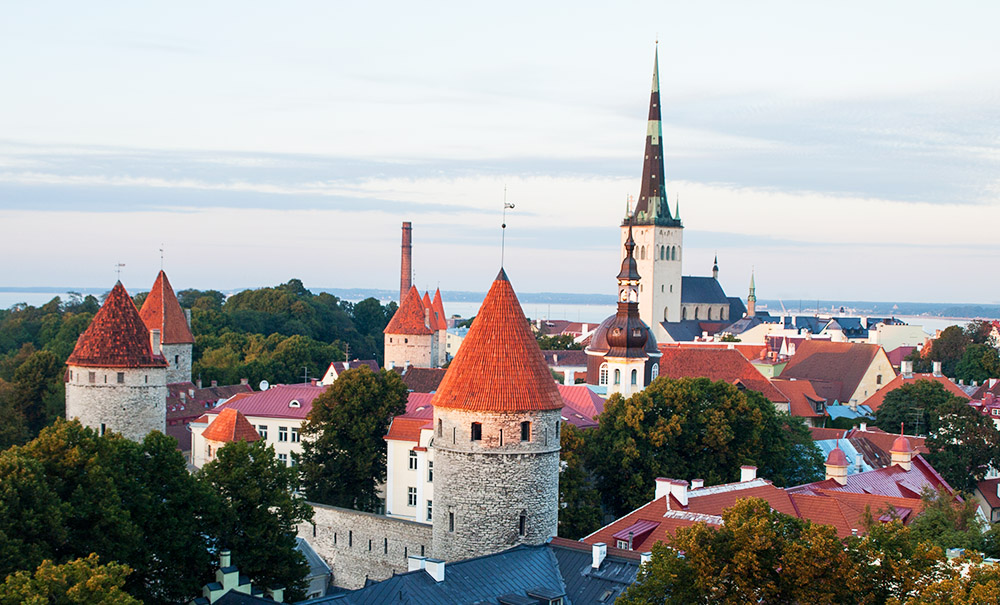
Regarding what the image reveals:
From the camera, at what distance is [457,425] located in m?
27.3

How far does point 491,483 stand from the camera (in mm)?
26922

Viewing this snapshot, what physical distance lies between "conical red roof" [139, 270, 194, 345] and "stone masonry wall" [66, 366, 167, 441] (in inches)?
814

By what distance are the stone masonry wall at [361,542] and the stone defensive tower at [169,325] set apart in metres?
31.6

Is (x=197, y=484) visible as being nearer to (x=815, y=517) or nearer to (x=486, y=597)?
(x=486, y=597)

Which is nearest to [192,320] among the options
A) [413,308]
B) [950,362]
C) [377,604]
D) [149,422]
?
[413,308]

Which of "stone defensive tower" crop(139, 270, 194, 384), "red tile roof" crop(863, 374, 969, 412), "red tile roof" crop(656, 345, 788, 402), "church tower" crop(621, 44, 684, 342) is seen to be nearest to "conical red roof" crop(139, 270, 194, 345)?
"stone defensive tower" crop(139, 270, 194, 384)

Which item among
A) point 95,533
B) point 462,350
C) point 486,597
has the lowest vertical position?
point 486,597

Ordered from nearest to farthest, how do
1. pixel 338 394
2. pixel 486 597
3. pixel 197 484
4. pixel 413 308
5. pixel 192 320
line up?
pixel 486 597 → pixel 197 484 → pixel 338 394 → pixel 413 308 → pixel 192 320

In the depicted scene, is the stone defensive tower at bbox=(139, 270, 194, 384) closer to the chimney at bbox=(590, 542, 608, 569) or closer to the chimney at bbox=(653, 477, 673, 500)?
the chimney at bbox=(653, 477, 673, 500)

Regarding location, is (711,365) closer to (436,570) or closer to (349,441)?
(349,441)

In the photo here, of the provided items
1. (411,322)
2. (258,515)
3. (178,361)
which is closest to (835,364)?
(411,322)

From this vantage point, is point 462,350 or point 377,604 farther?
point 462,350

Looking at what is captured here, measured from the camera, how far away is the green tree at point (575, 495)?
35219 mm

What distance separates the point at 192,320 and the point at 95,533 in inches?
2844
